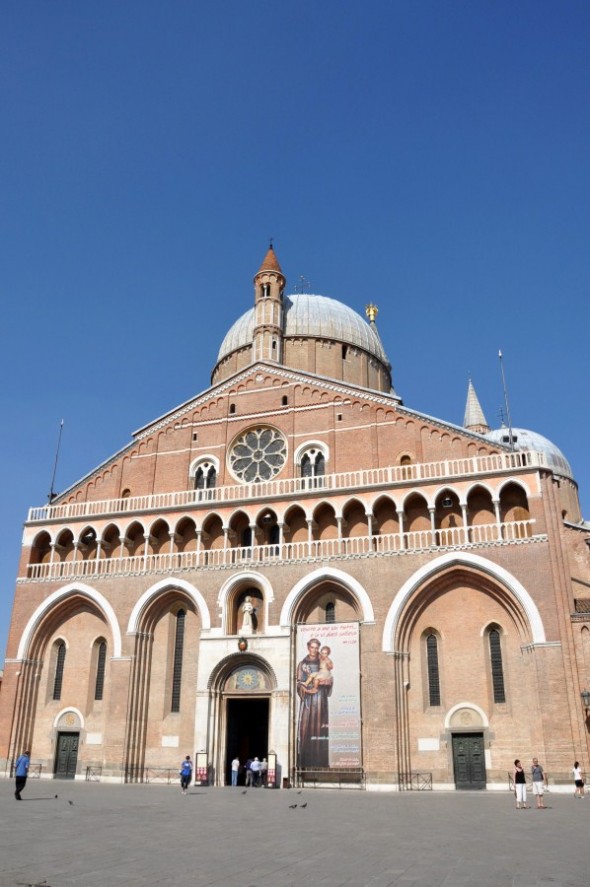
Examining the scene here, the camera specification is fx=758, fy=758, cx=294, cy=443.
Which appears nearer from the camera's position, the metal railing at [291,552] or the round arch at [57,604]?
the metal railing at [291,552]

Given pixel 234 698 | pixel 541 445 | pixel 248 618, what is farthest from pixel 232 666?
pixel 541 445

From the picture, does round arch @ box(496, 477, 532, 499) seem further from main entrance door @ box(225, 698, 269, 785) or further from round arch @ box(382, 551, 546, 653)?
main entrance door @ box(225, 698, 269, 785)

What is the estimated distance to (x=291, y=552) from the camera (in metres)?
31.2

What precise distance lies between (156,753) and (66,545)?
430 inches

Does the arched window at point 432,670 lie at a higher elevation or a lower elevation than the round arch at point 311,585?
lower

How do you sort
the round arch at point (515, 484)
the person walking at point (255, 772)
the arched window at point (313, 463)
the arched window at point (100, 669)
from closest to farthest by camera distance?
1. the person walking at point (255, 772)
2. the round arch at point (515, 484)
3. the arched window at point (100, 669)
4. the arched window at point (313, 463)

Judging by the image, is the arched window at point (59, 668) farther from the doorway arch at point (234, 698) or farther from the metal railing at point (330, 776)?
the metal railing at point (330, 776)

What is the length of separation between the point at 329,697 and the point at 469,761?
5421mm

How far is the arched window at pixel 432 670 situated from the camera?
2809 cm

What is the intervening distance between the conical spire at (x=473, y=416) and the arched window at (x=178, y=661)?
21154mm

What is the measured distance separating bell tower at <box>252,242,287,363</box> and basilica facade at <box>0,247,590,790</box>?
391 centimetres

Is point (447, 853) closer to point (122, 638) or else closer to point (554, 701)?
point (554, 701)

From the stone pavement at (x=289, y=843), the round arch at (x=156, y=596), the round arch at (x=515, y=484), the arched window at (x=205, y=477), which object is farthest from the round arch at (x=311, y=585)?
the stone pavement at (x=289, y=843)

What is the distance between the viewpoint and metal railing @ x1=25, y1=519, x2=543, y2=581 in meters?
28.5
